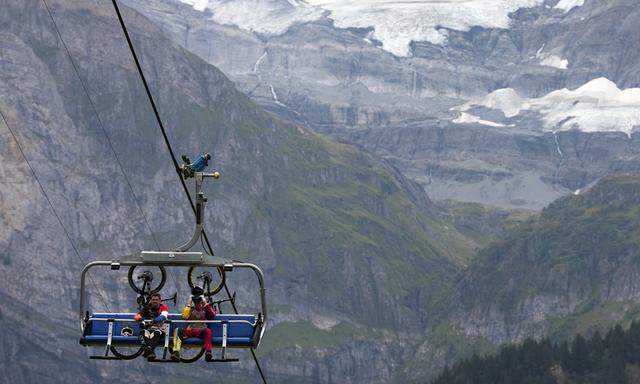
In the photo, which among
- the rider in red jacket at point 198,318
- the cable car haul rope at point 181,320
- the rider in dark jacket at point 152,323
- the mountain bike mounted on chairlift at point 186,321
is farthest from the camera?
the rider in red jacket at point 198,318

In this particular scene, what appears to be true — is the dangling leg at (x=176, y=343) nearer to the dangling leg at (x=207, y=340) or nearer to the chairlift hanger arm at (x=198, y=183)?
the dangling leg at (x=207, y=340)

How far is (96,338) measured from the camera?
5466 centimetres

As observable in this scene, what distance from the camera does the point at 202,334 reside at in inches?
2136

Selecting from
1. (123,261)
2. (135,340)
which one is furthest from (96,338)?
(123,261)

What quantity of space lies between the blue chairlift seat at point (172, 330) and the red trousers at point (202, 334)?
0.60ft

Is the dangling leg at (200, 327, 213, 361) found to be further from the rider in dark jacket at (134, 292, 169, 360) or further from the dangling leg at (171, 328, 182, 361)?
the rider in dark jacket at (134, 292, 169, 360)

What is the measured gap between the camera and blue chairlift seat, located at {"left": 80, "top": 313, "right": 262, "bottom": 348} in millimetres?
53938

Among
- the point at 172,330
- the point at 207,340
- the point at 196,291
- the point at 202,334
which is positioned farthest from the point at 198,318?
the point at 172,330

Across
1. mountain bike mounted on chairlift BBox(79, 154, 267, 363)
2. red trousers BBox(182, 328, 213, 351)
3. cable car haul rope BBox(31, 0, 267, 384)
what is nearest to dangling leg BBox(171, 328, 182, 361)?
cable car haul rope BBox(31, 0, 267, 384)

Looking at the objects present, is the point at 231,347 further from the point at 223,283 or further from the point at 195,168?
the point at 195,168

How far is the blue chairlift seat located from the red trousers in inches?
7.2

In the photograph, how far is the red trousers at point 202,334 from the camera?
5381 centimetres

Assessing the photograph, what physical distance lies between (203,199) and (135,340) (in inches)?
248

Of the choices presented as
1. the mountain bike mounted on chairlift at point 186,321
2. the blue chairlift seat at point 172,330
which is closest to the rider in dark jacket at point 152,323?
the mountain bike mounted on chairlift at point 186,321
